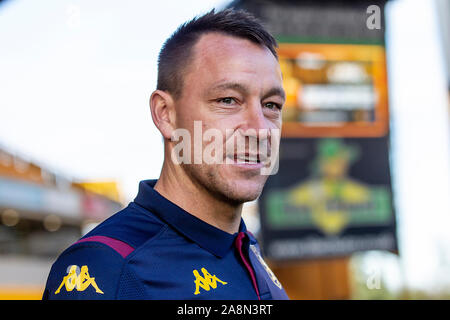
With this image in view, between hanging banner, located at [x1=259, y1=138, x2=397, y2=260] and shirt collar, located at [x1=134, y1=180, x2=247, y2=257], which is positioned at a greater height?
hanging banner, located at [x1=259, y1=138, x2=397, y2=260]

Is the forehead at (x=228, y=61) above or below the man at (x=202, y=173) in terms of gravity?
above

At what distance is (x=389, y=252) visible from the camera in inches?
234

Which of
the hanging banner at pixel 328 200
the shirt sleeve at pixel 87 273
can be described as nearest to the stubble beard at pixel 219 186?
the shirt sleeve at pixel 87 273

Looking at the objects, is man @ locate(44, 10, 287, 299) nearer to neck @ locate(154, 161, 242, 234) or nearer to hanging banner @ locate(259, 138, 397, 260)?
neck @ locate(154, 161, 242, 234)

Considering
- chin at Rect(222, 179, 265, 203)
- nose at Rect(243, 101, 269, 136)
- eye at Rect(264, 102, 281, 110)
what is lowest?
chin at Rect(222, 179, 265, 203)

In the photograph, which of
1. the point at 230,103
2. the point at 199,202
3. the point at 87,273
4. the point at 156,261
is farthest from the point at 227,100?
the point at 87,273

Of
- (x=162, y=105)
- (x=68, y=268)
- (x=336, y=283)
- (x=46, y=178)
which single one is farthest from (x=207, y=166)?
(x=46, y=178)

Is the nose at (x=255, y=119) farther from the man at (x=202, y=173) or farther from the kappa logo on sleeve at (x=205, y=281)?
the kappa logo on sleeve at (x=205, y=281)

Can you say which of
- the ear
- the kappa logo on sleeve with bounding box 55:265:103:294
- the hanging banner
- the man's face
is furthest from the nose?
the hanging banner

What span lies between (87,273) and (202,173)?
1.41ft

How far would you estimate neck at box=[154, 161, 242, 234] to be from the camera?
5.44 feet

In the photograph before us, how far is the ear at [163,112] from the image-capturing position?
1.66m

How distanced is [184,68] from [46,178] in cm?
1326
